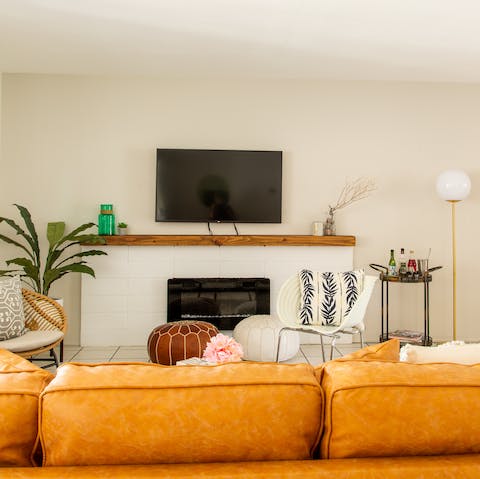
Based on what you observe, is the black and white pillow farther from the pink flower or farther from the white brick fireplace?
the pink flower

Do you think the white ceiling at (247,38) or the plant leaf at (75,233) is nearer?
the white ceiling at (247,38)

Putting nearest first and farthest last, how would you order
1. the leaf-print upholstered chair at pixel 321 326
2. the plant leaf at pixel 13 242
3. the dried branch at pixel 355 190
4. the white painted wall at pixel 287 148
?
the leaf-print upholstered chair at pixel 321 326 → the plant leaf at pixel 13 242 → the white painted wall at pixel 287 148 → the dried branch at pixel 355 190

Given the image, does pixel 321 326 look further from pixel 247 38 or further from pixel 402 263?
pixel 247 38

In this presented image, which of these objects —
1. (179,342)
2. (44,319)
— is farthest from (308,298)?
(44,319)

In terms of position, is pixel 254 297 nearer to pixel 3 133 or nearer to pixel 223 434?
pixel 3 133

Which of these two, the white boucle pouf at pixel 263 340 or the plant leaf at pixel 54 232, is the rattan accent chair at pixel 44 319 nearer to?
the plant leaf at pixel 54 232

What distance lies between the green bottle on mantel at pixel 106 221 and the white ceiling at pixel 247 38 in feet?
4.26

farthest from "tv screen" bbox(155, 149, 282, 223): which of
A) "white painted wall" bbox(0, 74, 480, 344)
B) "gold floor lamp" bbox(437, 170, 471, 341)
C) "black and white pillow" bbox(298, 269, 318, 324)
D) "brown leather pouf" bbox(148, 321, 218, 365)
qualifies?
"gold floor lamp" bbox(437, 170, 471, 341)

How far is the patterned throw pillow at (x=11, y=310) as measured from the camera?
3273 mm

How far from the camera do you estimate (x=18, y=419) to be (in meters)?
0.91

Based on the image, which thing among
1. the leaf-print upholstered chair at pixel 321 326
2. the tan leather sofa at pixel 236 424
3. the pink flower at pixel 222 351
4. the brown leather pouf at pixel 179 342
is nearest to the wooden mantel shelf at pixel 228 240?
the leaf-print upholstered chair at pixel 321 326

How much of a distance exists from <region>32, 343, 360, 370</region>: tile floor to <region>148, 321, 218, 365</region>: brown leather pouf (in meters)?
0.57

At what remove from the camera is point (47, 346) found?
3.38 metres

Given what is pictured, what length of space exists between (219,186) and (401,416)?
13.2ft
